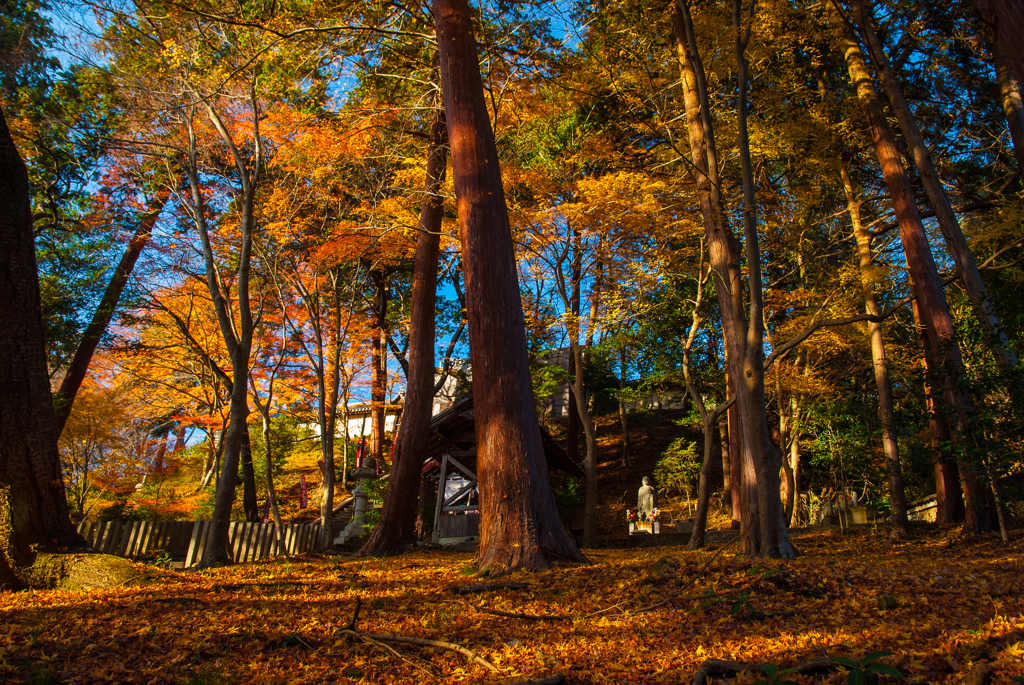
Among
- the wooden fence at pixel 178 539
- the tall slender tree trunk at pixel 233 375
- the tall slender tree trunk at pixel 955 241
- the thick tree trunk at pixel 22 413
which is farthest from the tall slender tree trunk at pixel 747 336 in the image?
the wooden fence at pixel 178 539

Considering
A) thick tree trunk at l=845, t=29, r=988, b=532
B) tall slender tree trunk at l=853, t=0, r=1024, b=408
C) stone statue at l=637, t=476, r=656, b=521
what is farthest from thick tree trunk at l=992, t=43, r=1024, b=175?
stone statue at l=637, t=476, r=656, b=521

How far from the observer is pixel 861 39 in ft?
38.8

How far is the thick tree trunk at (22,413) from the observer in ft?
14.9

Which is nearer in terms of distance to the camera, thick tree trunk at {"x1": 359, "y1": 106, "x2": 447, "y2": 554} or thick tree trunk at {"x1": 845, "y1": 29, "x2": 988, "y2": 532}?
thick tree trunk at {"x1": 845, "y1": 29, "x2": 988, "y2": 532}

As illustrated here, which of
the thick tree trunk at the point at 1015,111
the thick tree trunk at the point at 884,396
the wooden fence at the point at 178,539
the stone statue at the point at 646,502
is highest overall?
the thick tree trunk at the point at 1015,111

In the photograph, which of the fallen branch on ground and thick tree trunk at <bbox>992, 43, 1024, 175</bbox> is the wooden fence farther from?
thick tree trunk at <bbox>992, 43, 1024, 175</bbox>

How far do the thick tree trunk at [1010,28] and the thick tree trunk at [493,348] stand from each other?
488 cm

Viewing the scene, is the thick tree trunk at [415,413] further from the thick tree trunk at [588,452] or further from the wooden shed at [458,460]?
the thick tree trunk at [588,452]

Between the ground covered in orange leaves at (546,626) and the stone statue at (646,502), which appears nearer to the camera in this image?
the ground covered in orange leaves at (546,626)

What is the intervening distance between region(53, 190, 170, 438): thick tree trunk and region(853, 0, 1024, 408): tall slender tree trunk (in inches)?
597

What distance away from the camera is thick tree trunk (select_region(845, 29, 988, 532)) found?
326 inches

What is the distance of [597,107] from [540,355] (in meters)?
7.31

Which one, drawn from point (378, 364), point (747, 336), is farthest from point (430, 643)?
point (378, 364)

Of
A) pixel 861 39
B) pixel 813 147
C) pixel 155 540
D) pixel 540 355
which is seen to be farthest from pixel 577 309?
pixel 155 540
